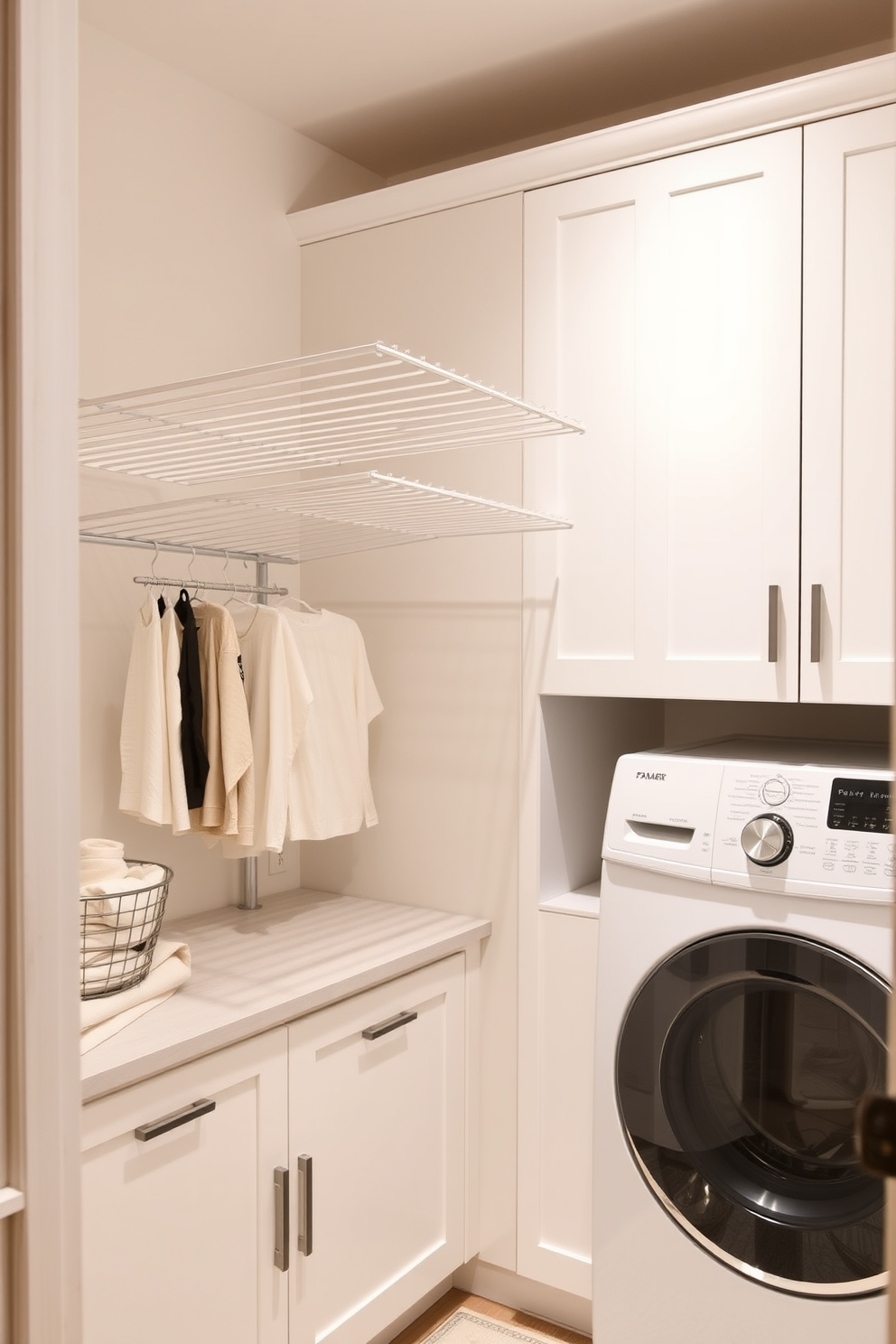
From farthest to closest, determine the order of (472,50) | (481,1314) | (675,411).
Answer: (481,1314) → (472,50) → (675,411)

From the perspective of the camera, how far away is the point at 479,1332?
7.11ft

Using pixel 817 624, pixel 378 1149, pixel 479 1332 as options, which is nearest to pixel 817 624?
pixel 817 624

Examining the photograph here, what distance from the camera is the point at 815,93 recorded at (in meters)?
1.79

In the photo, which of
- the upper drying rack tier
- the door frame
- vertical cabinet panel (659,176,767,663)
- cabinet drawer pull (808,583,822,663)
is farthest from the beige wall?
cabinet drawer pull (808,583,822,663)

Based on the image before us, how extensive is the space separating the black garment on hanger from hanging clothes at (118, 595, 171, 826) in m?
0.05

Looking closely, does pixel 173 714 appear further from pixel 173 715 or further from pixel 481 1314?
pixel 481 1314

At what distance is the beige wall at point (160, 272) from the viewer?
2043 millimetres

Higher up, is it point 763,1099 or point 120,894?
point 120,894

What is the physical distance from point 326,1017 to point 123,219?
5.15 feet

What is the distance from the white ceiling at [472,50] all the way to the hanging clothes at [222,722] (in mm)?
1125

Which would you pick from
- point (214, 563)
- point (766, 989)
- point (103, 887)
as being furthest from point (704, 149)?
point (103, 887)

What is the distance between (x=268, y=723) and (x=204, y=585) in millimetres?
288

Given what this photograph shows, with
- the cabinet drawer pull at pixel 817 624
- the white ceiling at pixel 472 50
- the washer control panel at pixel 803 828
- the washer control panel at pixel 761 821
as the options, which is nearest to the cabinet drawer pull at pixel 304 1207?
the washer control panel at pixel 761 821

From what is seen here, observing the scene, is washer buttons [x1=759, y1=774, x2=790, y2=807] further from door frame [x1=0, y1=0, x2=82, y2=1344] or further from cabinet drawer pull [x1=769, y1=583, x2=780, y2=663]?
door frame [x1=0, y1=0, x2=82, y2=1344]
